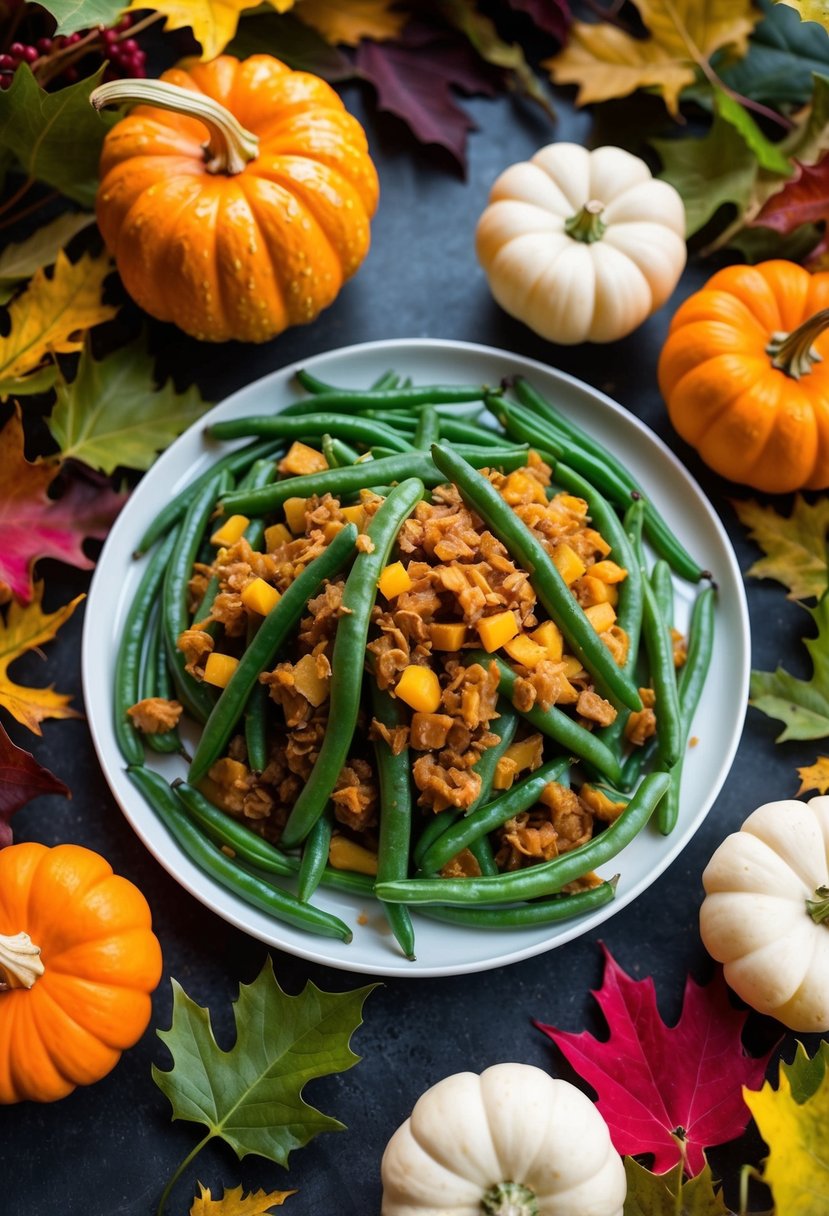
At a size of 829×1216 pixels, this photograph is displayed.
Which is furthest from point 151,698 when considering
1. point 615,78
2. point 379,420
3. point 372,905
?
point 615,78

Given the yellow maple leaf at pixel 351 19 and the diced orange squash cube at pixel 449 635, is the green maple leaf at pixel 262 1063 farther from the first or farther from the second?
the yellow maple leaf at pixel 351 19

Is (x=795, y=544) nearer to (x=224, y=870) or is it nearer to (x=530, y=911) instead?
(x=530, y=911)

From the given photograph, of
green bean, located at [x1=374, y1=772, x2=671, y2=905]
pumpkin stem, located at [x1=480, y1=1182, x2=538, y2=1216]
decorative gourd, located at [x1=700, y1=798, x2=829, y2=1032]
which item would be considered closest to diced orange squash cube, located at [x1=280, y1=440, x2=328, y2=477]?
green bean, located at [x1=374, y1=772, x2=671, y2=905]

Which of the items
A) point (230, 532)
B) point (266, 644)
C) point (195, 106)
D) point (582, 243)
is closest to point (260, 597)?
point (266, 644)

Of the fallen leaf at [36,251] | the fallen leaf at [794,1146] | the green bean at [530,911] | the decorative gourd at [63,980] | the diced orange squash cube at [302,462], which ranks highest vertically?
the fallen leaf at [36,251]

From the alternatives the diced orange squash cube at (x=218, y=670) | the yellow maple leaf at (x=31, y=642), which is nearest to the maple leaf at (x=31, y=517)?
the yellow maple leaf at (x=31, y=642)

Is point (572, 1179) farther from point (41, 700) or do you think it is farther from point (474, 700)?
point (41, 700)
